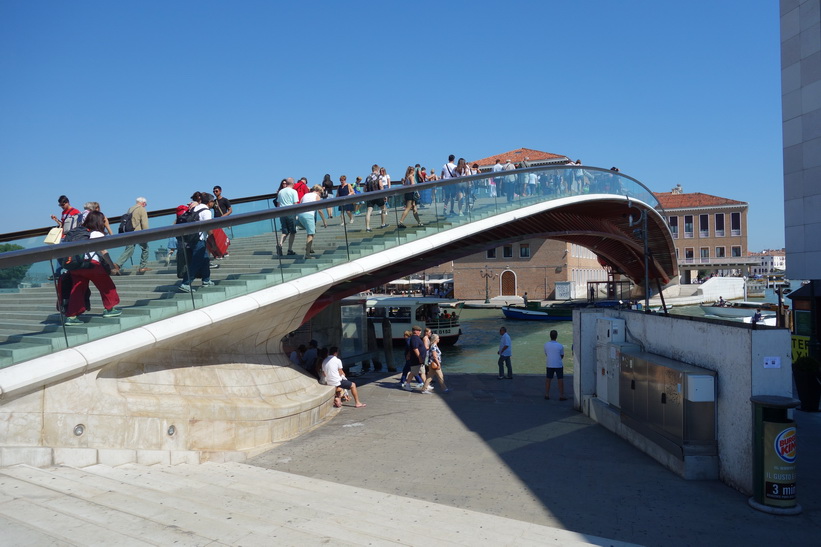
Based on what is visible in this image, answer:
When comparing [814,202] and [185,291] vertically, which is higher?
[814,202]

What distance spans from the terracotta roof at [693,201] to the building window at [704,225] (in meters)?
1.38

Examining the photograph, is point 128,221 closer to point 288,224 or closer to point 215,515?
point 288,224

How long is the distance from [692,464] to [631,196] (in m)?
19.7

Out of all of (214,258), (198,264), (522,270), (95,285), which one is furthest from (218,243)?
(522,270)

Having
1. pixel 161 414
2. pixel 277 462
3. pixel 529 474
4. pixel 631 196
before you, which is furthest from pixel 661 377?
pixel 631 196

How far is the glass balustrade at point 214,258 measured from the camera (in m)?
5.67

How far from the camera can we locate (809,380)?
30.1 ft

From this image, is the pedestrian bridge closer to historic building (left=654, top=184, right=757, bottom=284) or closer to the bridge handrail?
the bridge handrail

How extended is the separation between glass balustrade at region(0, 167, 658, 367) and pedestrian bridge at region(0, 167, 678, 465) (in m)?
0.02

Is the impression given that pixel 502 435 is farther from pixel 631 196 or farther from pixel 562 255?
pixel 562 255

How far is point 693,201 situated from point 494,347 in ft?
158

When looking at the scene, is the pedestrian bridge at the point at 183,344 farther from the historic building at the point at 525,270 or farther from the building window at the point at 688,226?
the building window at the point at 688,226

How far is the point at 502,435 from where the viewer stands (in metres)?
8.48

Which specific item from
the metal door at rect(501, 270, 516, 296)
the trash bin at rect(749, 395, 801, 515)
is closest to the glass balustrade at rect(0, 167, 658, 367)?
the trash bin at rect(749, 395, 801, 515)
